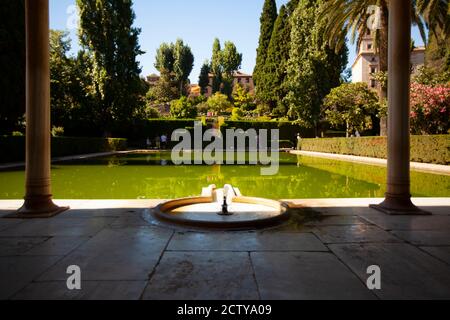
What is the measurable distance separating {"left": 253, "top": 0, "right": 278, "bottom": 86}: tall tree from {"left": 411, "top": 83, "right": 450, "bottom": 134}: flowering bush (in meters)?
25.5

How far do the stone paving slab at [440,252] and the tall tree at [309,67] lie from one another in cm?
2738

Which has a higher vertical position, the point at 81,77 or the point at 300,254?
the point at 81,77

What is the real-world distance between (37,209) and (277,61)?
118 feet

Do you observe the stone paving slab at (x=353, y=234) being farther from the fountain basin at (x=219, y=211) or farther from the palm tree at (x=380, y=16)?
the palm tree at (x=380, y=16)

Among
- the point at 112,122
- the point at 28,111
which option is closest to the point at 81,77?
the point at 112,122

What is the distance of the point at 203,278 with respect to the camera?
2807mm

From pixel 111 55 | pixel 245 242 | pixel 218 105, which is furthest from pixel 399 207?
pixel 218 105

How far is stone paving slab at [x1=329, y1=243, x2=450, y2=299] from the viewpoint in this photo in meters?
2.56

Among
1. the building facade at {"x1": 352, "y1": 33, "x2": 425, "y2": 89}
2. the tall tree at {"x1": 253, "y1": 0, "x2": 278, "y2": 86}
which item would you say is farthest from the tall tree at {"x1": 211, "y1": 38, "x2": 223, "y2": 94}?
the tall tree at {"x1": 253, "y1": 0, "x2": 278, "y2": 86}

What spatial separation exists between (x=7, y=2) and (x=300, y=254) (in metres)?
19.9

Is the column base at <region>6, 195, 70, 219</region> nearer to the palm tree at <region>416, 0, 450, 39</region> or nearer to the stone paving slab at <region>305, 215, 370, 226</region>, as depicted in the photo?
the stone paving slab at <region>305, 215, 370, 226</region>
